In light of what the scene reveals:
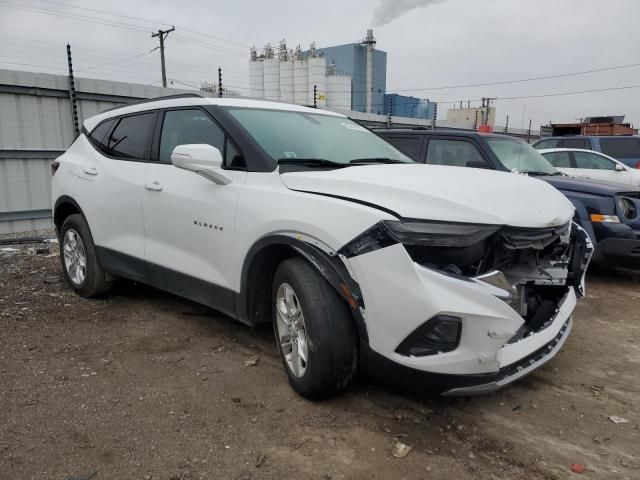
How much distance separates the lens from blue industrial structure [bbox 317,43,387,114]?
Answer: 34.2 m

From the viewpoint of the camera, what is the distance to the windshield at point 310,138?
3.22 meters

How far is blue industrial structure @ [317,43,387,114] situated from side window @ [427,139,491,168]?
2812 centimetres

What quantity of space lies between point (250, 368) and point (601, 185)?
4394 millimetres

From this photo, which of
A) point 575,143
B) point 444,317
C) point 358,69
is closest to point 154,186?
point 444,317

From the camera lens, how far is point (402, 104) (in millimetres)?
37094

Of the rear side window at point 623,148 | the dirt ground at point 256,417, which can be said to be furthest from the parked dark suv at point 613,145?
the dirt ground at point 256,417

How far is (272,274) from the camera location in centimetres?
310

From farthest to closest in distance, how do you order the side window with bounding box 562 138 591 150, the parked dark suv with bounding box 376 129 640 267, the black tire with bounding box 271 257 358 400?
the side window with bounding box 562 138 591 150, the parked dark suv with bounding box 376 129 640 267, the black tire with bounding box 271 257 358 400

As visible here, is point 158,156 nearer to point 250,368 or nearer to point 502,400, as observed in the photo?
point 250,368

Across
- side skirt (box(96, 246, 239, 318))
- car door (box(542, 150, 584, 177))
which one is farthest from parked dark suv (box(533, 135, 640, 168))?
side skirt (box(96, 246, 239, 318))

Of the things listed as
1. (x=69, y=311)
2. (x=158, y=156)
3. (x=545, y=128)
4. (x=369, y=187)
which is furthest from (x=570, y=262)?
(x=545, y=128)

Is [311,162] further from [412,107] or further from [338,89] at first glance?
[412,107]

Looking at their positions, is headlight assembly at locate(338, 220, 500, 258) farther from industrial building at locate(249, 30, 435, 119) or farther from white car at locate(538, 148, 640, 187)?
industrial building at locate(249, 30, 435, 119)

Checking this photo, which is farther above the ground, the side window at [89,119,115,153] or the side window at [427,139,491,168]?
the side window at [89,119,115,153]
